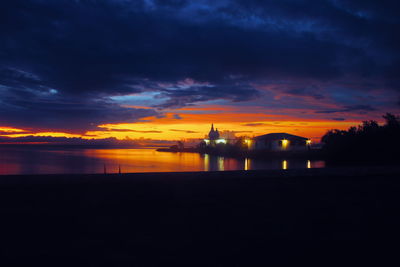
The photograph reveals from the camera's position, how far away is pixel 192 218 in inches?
209

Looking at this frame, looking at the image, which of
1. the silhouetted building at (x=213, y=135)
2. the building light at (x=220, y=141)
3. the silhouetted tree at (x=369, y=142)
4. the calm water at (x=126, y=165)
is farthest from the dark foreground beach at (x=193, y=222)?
the silhouetted building at (x=213, y=135)

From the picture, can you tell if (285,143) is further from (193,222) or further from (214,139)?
(193,222)

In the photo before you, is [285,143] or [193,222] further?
[285,143]

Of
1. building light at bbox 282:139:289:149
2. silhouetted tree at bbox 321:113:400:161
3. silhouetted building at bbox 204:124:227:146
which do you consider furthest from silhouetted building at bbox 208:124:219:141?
silhouetted tree at bbox 321:113:400:161

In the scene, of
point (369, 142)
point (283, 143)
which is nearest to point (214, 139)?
point (283, 143)

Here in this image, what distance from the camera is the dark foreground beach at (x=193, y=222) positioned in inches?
146

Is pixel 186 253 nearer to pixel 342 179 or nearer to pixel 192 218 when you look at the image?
pixel 192 218

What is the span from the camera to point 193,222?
5.09 m

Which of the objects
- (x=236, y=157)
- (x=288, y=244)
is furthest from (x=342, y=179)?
(x=236, y=157)

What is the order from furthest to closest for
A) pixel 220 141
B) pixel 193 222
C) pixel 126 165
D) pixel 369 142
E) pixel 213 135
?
pixel 213 135
pixel 220 141
pixel 126 165
pixel 369 142
pixel 193 222

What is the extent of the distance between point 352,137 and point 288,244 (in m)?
54.0

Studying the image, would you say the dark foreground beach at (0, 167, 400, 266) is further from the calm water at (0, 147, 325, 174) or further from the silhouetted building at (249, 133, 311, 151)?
the silhouetted building at (249, 133, 311, 151)

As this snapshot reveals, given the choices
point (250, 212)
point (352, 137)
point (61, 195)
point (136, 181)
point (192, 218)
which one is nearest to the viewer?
point (192, 218)

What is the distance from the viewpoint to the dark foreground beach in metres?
3.72
